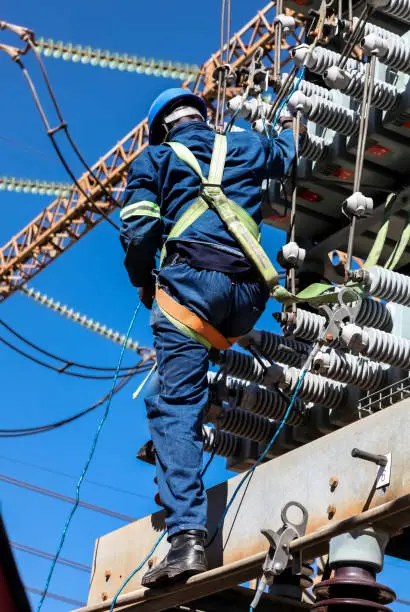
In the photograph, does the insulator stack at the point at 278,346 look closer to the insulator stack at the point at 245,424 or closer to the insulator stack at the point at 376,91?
the insulator stack at the point at 245,424

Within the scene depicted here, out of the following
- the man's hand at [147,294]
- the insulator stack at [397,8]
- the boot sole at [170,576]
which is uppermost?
the insulator stack at [397,8]

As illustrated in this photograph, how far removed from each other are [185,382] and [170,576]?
709mm

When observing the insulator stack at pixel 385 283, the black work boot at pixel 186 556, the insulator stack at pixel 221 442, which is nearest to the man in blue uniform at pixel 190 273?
the black work boot at pixel 186 556

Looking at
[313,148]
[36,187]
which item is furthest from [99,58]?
[313,148]

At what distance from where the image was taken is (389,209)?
16.8ft

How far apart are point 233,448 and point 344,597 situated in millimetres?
2219

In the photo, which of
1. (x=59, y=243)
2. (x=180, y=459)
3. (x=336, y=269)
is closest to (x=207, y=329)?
(x=180, y=459)

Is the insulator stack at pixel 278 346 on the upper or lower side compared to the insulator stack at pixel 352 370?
upper

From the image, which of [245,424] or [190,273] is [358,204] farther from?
[245,424]

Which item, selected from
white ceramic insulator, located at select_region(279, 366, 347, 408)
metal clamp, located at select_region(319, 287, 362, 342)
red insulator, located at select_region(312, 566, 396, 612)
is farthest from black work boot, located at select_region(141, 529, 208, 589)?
white ceramic insulator, located at select_region(279, 366, 347, 408)

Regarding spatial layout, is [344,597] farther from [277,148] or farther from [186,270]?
[277,148]

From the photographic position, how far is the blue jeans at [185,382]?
11.9ft

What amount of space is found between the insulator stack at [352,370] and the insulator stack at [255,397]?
327 millimetres

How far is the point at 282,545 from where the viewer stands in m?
3.41
